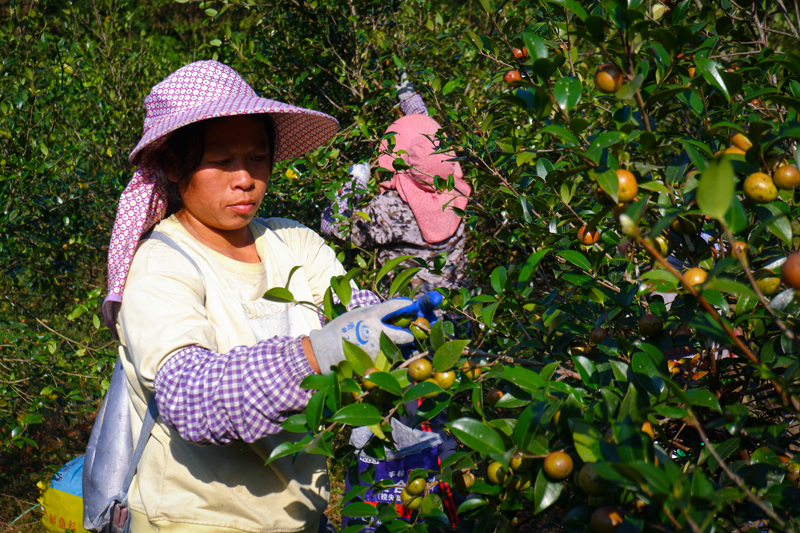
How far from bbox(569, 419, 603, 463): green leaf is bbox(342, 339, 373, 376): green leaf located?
342 millimetres

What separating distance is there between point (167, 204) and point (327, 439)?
3.02ft

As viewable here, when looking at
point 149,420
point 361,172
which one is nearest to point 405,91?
point 361,172

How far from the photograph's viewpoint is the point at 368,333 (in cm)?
113

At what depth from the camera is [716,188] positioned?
2.02ft

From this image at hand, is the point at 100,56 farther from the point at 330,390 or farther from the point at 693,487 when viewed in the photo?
the point at 693,487

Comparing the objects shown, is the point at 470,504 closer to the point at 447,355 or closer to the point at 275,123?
the point at 447,355

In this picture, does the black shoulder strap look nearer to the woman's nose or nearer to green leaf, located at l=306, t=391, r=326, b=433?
the woman's nose

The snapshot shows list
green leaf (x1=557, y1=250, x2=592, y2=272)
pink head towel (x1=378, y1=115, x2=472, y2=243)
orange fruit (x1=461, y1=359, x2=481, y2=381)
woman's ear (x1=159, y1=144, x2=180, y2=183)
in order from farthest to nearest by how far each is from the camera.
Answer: pink head towel (x1=378, y1=115, x2=472, y2=243) < woman's ear (x1=159, y1=144, x2=180, y2=183) < green leaf (x1=557, y1=250, x2=592, y2=272) < orange fruit (x1=461, y1=359, x2=481, y2=381)

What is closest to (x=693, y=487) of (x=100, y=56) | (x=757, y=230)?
(x=757, y=230)

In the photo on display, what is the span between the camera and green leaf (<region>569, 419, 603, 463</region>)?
0.79 m

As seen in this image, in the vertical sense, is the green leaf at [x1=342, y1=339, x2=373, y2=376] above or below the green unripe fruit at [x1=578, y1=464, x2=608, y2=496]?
above

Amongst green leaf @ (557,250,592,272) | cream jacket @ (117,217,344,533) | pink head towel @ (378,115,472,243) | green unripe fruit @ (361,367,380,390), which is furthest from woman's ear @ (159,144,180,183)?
pink head towel @ (378,115,472,243)

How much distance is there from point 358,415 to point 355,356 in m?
0.12

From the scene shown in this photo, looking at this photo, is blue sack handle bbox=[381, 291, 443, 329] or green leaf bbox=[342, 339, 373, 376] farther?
blue sack handle bbox=[381, 291, 443, 329]
